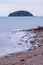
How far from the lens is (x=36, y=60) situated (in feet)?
31.1

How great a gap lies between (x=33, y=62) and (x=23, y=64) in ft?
1.36

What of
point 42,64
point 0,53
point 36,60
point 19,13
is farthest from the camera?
point 19,13

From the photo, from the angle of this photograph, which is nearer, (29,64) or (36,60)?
(29,64)

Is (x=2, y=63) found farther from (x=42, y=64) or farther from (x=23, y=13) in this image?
(x=23, y=13)

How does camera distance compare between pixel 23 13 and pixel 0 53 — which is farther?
pixel 23 13

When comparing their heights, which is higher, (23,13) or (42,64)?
(42,64)

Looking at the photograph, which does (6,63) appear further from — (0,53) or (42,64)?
(0,53)

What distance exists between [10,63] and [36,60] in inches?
41.9

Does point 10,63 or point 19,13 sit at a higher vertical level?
point 10,63

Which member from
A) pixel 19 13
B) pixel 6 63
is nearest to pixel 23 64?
pixel 6 63

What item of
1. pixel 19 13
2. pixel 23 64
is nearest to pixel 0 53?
pixel 23 64

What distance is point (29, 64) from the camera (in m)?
8.86

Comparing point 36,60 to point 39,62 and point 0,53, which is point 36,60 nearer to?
point 39,62

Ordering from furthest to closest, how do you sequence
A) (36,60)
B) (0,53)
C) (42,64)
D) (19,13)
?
1. (19,13)
2. (0,53)
3. (36,60)
4. (42,64)
